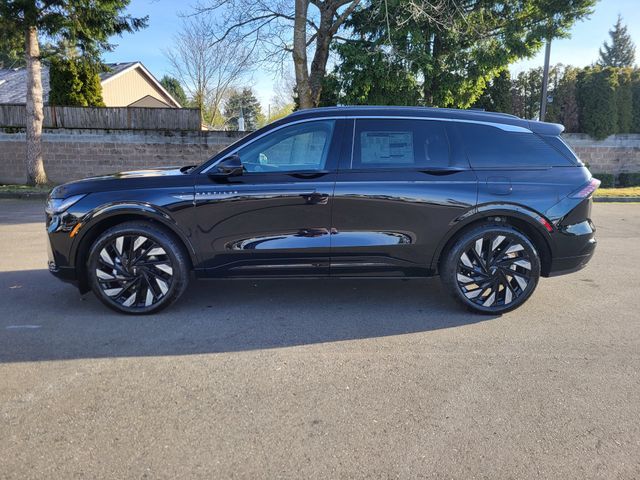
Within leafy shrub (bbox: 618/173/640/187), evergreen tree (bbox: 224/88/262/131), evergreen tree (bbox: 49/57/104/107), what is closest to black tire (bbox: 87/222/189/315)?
evergreen tree (bbox: 49/57/104/107)

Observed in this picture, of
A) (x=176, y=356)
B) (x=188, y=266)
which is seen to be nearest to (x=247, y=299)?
(x=188, y=266)

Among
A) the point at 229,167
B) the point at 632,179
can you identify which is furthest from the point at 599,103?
the point at 229,167

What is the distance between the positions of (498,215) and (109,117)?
598 inches

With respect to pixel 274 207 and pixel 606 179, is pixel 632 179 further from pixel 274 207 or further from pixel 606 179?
pixel 274 207

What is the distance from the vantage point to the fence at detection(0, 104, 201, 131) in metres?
15.6

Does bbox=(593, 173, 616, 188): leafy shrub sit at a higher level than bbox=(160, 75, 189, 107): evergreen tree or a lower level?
lower

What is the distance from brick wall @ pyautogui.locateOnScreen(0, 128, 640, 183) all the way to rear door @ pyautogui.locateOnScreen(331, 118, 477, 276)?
1204 centimetres

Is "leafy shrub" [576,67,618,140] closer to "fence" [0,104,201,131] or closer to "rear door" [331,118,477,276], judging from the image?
"fence" [0,104,201,131]

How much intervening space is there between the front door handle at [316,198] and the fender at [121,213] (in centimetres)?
115

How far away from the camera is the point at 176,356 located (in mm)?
3484

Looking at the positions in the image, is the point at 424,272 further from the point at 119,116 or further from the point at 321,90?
the point at 119,116

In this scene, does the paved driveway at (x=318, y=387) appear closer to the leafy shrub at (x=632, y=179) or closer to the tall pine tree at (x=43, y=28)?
the tall pine tree at (x=43, y=28)

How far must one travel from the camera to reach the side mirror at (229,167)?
4024 millimetres

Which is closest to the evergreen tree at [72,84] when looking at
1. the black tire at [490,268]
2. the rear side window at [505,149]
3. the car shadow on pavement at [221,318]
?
the car shadow on pavement at [221,318]
